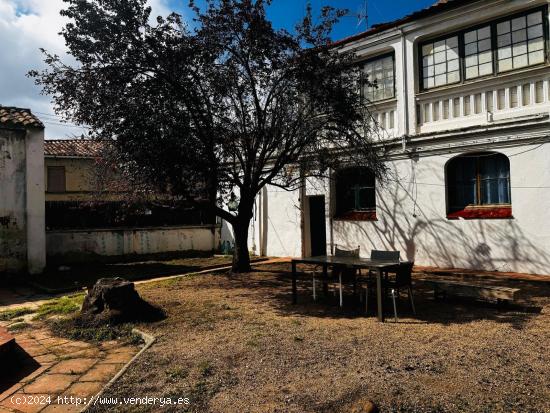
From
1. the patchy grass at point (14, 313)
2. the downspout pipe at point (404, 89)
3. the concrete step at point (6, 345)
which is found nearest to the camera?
the concrete step at point (6, 345)

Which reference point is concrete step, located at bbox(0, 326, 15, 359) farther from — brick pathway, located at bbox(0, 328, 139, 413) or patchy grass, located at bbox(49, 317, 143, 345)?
patchy grass, located at bbox(49, 317, 143, 345)

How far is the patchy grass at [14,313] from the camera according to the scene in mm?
7430

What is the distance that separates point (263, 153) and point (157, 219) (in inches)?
292

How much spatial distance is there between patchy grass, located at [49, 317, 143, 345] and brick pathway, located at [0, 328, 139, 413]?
148 mm

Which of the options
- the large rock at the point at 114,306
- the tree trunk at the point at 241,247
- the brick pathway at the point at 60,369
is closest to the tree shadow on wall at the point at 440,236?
the tree trunk at the point at 241,247

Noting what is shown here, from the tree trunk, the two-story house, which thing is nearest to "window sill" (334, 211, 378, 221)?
the two-story house

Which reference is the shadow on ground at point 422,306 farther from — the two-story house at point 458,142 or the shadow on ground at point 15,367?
the shadow on ground at point 15,367

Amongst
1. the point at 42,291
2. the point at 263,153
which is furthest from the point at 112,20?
the point at 42,291

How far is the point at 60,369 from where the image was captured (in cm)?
470

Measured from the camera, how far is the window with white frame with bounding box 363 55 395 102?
12.7 metres

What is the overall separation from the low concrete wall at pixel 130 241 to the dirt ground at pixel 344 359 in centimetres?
807

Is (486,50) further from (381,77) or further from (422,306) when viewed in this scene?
(422,306)

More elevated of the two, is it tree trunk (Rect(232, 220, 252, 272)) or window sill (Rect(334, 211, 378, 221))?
window sill (Rect(334, 211, 378, 221))

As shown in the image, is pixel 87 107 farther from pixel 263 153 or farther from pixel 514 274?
pixel 514 274
